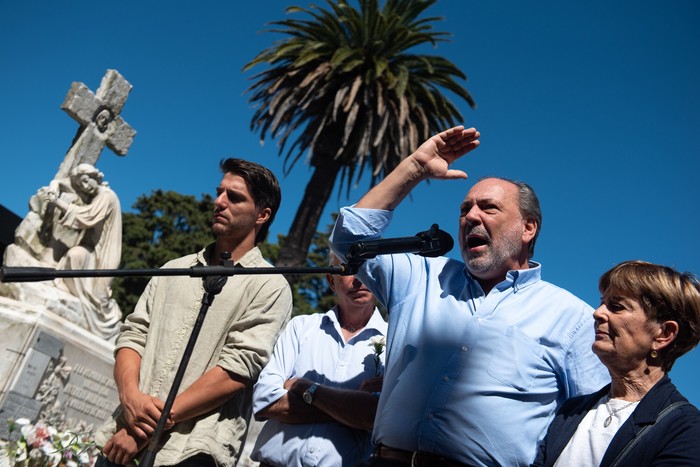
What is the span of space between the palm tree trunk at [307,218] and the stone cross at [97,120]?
184 inches

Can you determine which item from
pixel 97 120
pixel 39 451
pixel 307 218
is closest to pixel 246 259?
pixel 39 451

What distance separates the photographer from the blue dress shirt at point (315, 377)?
2.52m

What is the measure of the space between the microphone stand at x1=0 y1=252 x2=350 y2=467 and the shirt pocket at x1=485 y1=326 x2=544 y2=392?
1.73ft

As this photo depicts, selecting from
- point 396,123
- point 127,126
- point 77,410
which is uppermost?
point 396,123

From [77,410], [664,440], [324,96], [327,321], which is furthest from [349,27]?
[664,440]

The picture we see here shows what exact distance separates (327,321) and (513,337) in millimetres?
1111

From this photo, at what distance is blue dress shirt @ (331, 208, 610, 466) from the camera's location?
1.99 metres

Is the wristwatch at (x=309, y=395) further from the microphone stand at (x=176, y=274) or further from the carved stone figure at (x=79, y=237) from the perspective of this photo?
the carved stone figure at (x=79, y=237)

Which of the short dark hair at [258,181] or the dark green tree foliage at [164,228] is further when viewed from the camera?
the dark green tree foliage at [164,228]

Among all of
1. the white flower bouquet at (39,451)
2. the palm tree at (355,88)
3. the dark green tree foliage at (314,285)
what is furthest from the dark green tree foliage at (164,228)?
the white flower bouquet at (39,451)

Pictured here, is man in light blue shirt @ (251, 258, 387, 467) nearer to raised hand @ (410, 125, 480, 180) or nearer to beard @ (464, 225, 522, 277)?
beard @ (464, 225, 522, 277)

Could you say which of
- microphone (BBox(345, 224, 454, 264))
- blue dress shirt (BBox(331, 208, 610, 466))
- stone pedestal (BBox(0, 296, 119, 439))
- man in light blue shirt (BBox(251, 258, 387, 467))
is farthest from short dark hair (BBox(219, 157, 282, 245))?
stone pedestal (BBox(0, 296, 119, 439))

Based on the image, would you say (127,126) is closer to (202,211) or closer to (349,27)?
(349,27)

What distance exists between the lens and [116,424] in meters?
2.58
